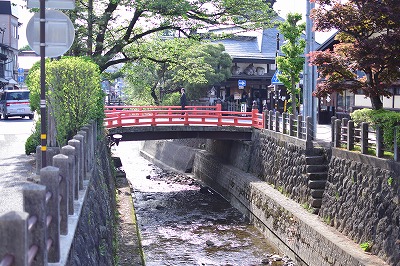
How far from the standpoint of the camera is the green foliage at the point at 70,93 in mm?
12938

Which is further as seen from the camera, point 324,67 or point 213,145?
point 213,145

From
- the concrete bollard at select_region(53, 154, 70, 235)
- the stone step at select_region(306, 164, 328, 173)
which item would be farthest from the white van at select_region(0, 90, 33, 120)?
the concrete bollard at select_region(53, 154, 70, 235)

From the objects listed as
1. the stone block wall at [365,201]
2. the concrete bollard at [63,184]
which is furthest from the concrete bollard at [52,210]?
the stone block wall at [365,201]

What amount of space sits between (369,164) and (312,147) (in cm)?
493

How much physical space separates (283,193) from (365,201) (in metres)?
6.76

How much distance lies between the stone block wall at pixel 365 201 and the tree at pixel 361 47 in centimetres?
203

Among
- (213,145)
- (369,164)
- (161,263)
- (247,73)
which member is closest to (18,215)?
(369,164)

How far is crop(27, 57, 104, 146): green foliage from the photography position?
42.4 feet

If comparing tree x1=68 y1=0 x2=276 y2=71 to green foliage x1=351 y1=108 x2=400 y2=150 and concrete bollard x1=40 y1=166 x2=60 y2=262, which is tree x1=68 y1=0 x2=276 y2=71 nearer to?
green foliage x1=351 y1=108 x2=400 y2=150

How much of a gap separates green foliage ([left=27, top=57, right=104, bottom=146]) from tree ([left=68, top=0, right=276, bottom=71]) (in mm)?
8824

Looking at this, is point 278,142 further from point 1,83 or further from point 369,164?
point 1,83

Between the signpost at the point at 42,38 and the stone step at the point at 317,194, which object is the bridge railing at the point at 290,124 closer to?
the stone step at the point at 317,194

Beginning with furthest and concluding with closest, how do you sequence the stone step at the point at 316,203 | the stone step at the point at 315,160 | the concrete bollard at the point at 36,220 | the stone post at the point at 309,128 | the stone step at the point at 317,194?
the stone post at the point at 309,128 → the stone step at the point at 315,160 → the stone step at the point at 317,194 → the stone step at the point at 316,203 → the concrete bollard at the point at 36,220

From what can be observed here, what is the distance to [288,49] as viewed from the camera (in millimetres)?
24547
